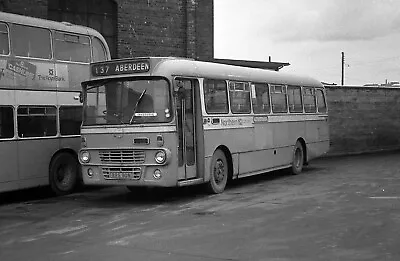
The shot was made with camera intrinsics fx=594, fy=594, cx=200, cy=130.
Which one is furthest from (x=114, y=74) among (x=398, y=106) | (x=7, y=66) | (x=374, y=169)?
(x=398, y=106)

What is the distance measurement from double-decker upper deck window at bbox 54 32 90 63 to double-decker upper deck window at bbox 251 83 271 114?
172 inches

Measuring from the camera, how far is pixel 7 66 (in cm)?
1260

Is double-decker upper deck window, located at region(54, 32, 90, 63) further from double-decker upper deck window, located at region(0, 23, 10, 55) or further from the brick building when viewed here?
the brick building

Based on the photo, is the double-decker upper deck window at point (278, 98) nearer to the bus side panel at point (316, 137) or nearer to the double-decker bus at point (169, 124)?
the double-decker bus at point (169, 124)

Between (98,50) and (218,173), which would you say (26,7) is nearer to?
(98,50)

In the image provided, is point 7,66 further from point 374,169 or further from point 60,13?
point 374,169

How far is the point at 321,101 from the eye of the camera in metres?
19.7

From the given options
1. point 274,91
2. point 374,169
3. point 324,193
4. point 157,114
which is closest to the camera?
point 157,114

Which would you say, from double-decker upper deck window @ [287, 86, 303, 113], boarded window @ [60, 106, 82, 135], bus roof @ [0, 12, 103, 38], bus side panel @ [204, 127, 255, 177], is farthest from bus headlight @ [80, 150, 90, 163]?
double-decker upper deck window @ [287, 86, 303, 113]

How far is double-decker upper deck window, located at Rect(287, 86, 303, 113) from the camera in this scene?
56.9ft

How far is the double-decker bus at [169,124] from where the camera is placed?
11.8m

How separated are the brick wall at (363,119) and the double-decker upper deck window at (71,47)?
1359cm

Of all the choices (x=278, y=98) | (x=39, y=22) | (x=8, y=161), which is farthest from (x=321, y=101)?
(x=8, y=161)

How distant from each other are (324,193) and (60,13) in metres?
11.2
